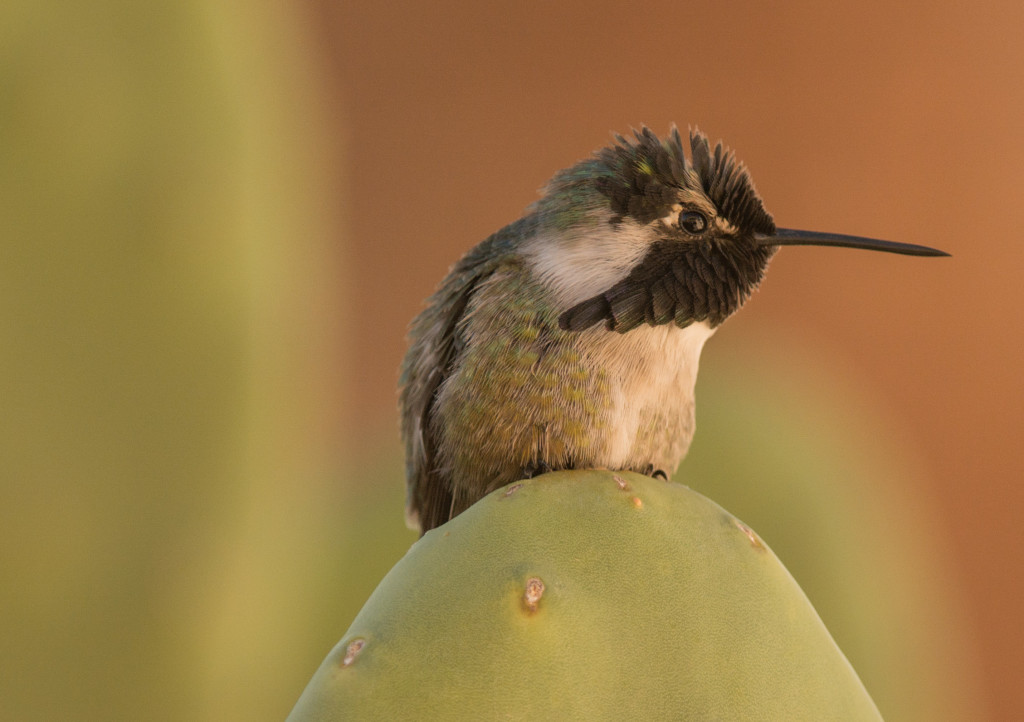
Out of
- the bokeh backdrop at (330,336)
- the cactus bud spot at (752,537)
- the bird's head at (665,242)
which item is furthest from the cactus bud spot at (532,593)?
the bokeh backdrop at (330,336)


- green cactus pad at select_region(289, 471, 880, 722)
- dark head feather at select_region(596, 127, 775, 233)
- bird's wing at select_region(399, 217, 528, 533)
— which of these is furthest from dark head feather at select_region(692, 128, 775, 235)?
green cactus pad at select_region(289, 471, 880, 722)

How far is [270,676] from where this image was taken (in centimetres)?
86

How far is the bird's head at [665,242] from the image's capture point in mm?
630

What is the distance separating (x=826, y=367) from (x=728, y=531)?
55.2 inches

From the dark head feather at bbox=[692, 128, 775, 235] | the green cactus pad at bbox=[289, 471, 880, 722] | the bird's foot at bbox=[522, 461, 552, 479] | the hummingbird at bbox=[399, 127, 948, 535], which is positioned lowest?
the green cactus pad at bbox=[289, 471, 880, 722]

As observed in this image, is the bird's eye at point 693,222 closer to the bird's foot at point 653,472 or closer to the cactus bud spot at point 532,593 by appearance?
the bird's foot at point 653,472

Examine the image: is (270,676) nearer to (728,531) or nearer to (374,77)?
(728,531)

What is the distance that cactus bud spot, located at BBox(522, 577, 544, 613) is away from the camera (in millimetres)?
409

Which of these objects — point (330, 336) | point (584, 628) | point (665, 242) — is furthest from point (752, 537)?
point (330, 336)

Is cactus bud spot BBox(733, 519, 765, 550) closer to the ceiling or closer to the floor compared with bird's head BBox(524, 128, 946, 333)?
closer to the floor

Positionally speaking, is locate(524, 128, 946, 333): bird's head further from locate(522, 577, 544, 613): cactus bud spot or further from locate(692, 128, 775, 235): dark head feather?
locate(522, 577, 544, 613): cactus bud spot

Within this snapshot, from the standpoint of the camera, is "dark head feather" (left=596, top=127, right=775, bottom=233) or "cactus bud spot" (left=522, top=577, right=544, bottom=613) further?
"dark head feather" (left=596, top=127, right=775, bottom=233)

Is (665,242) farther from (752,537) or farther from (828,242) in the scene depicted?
(752,537)

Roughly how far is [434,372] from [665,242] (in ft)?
0.60
